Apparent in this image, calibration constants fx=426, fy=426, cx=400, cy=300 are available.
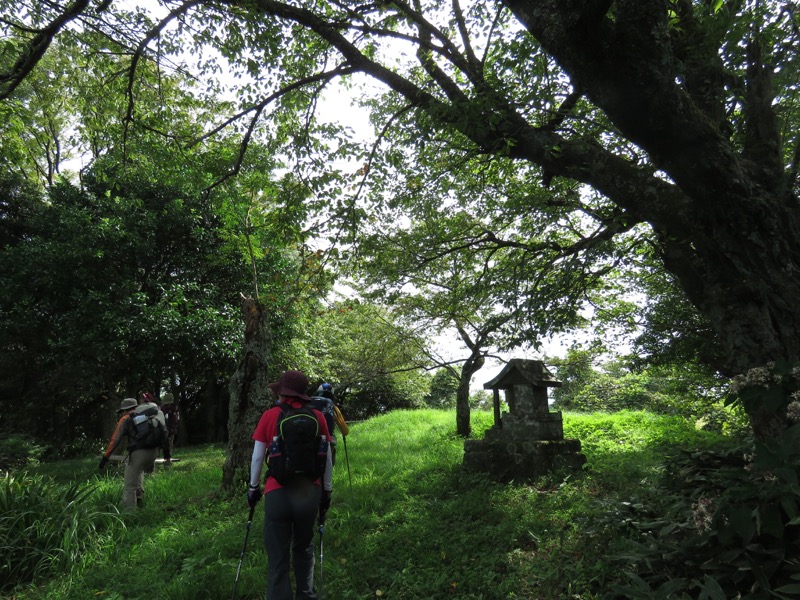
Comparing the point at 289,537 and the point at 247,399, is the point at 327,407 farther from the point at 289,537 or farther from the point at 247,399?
the point at 247,399

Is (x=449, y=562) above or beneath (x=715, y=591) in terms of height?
beneath

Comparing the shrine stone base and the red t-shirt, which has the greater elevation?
the red t-shirt

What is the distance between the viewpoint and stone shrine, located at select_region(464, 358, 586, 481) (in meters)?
7.51

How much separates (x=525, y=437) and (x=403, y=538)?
12.3ft

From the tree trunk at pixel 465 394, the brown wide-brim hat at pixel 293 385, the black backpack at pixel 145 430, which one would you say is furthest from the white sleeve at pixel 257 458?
the tree trunk at pixel 465 394

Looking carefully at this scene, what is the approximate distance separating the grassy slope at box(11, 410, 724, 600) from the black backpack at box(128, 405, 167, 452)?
0.84 metres

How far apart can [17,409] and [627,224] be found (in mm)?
19346

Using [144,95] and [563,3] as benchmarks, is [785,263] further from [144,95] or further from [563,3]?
[144,95]

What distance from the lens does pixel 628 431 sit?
11.3 metres

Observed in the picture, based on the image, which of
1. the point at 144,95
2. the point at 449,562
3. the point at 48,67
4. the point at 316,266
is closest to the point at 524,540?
the point at 449,562

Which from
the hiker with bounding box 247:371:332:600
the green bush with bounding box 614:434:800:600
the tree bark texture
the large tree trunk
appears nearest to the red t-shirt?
the hiker with bounding box 247:371:332:600

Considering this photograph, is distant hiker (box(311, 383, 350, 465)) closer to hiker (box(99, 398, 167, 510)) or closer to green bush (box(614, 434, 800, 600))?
hiker (box(99, 398, 167, 510))

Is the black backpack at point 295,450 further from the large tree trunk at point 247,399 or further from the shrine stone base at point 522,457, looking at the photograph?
the shrine stone base at point 522,457

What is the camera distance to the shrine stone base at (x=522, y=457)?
24.5ft
